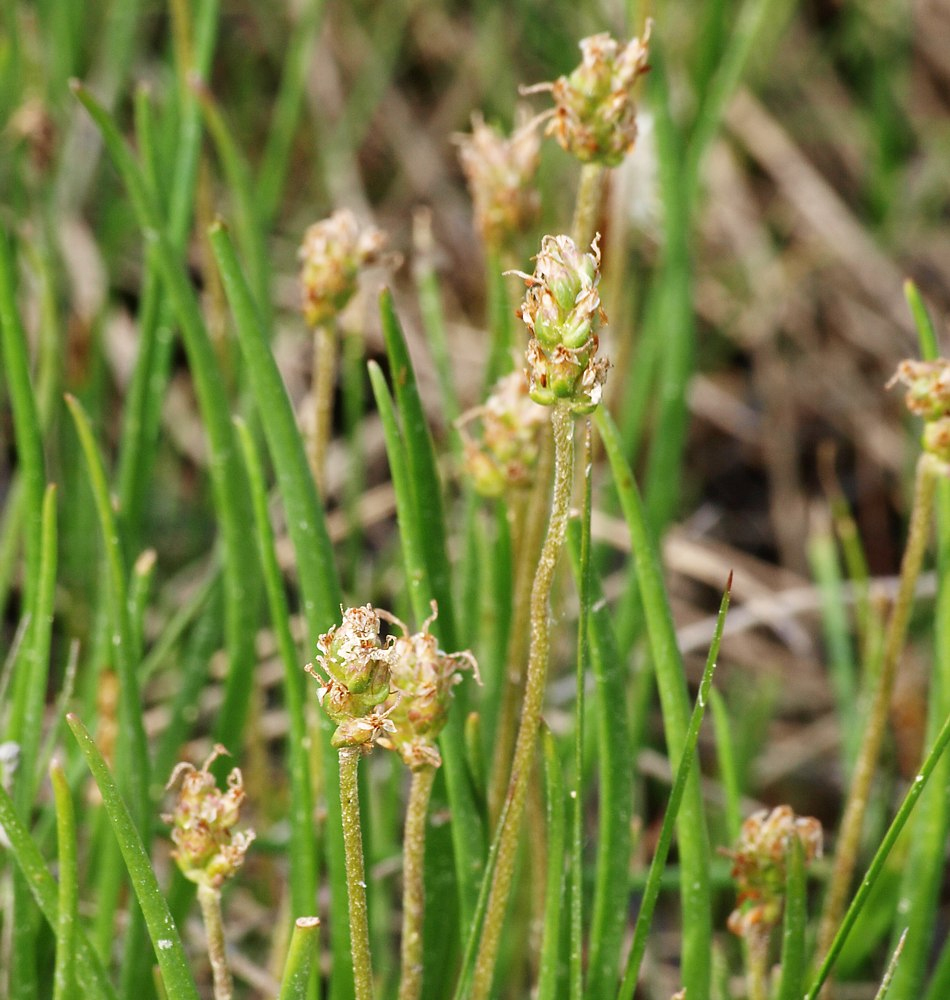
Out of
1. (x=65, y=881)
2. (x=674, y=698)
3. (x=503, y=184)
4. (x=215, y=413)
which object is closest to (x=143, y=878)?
(x=65, y=881)

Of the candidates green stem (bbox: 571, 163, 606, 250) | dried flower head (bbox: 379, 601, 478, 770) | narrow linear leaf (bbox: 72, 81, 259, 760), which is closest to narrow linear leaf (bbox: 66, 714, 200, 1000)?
dried flower head (bbox: 379, 601, 478, 770)

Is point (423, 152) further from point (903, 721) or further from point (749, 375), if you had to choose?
point (903, 721)

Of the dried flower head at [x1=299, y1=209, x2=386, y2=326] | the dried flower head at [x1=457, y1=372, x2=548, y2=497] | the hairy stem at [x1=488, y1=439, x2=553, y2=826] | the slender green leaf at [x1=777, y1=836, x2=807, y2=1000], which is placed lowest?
the slender green leaf at [x1=777, y1=836, x2=807, y2=1000]

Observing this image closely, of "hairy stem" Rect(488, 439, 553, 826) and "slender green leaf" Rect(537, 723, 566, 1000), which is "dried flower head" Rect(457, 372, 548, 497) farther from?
"slender green leaf" Rect(537, 723, 566, 1000)

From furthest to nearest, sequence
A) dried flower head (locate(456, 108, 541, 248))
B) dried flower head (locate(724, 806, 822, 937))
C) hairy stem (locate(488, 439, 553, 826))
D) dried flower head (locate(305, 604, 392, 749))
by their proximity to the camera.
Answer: dried flower head (locate(456, 108, 541, 248)) → hairy stem (locate(488, 439, 553, 826)) → dried flower head (locate(724, 806, 822, 937)) → dried flower head (locate(305, 604, 392, 749))

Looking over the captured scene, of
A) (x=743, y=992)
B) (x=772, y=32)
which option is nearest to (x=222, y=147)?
(x=743, y=992)

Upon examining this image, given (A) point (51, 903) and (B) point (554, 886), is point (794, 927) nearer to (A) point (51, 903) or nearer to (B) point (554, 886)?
(B) point (554, 886)

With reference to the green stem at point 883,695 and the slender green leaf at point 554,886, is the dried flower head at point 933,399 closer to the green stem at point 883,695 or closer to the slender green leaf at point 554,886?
the green stem at point 883,695
